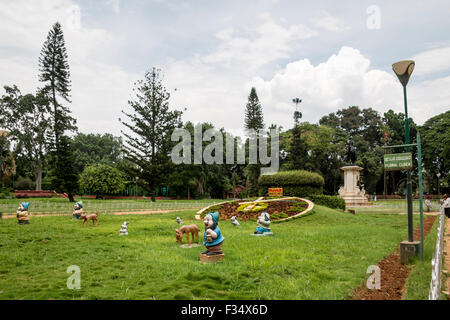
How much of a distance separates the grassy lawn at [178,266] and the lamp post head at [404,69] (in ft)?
14.0

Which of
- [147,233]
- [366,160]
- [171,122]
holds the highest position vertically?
[171,122]

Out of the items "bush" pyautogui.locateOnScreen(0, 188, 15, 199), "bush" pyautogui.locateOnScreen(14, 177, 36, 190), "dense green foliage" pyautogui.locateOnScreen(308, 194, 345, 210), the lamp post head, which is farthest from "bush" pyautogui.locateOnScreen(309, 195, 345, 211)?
"bush" pyautogui.locateOnScreen(14, 177, 36, 190)

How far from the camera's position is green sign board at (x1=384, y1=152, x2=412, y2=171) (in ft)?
22.2

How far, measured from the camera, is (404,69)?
7016mm

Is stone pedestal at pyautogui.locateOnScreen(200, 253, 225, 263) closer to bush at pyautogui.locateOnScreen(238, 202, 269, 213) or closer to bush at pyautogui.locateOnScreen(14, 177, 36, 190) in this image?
bush at pyautogui.locateOnScreen(238, 202, 269, 213)

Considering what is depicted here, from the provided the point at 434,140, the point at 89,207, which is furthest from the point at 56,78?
the point at 434,140

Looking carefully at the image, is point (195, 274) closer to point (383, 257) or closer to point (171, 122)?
point (383, 257)

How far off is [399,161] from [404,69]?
2.17 m

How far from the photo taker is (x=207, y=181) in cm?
4797

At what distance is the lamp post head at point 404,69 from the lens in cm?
696

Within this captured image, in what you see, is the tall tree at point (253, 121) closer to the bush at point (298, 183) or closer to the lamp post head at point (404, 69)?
the bush at point (298, 183)

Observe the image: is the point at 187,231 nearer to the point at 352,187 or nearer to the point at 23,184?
the point at 352,187

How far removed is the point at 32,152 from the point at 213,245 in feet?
132
